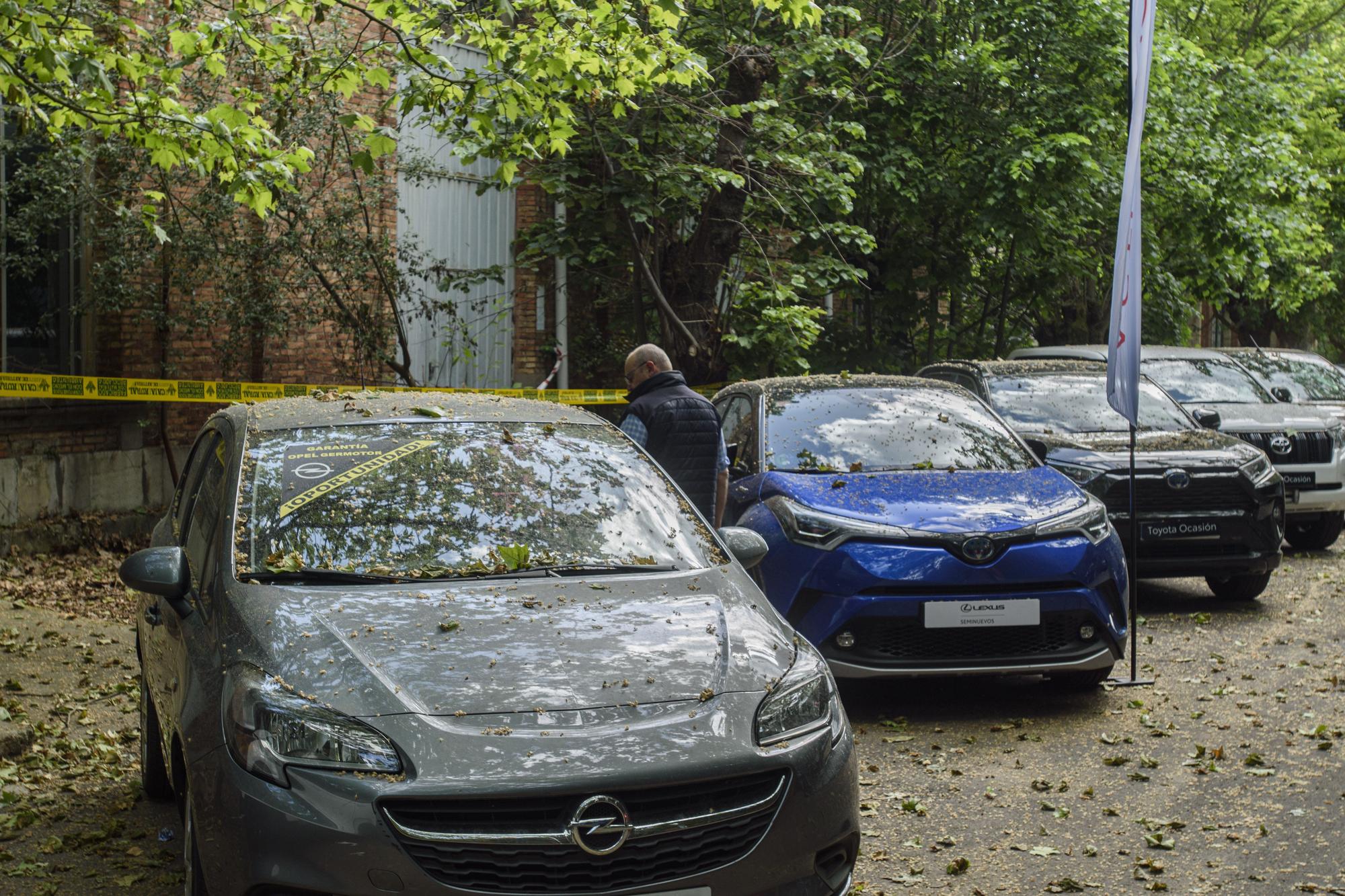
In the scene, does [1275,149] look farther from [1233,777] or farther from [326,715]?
[326,715]

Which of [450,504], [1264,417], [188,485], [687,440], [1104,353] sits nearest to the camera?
[450,504]

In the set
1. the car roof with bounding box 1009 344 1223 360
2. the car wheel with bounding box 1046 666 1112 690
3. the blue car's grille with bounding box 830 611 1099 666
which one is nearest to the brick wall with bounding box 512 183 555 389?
the car roof with bounding box 1009 344 1223 360

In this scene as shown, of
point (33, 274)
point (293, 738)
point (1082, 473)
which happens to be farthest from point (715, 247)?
point (293, 738)

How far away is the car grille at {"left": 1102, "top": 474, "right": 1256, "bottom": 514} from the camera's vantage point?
35.0ft

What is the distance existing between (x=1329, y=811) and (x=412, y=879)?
4078mm

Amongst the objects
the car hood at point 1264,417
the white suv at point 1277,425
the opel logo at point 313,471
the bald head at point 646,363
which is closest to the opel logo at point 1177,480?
the white suv at point 1277,425

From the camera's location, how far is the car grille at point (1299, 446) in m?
14.1

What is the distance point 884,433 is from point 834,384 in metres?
0.73

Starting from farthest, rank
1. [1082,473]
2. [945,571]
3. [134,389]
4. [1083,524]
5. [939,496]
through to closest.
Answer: [134,389] < [1082,473] < [939,496] < [1083,524] < [945,571]

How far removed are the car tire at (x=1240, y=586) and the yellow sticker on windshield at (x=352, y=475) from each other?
303 inches

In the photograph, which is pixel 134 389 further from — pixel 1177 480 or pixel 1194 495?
pixel 1194 495

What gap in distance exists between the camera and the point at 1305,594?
11977mm

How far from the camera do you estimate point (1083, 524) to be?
7.78 meters

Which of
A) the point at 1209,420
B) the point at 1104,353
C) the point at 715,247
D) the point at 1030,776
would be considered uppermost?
the point at 715,247
